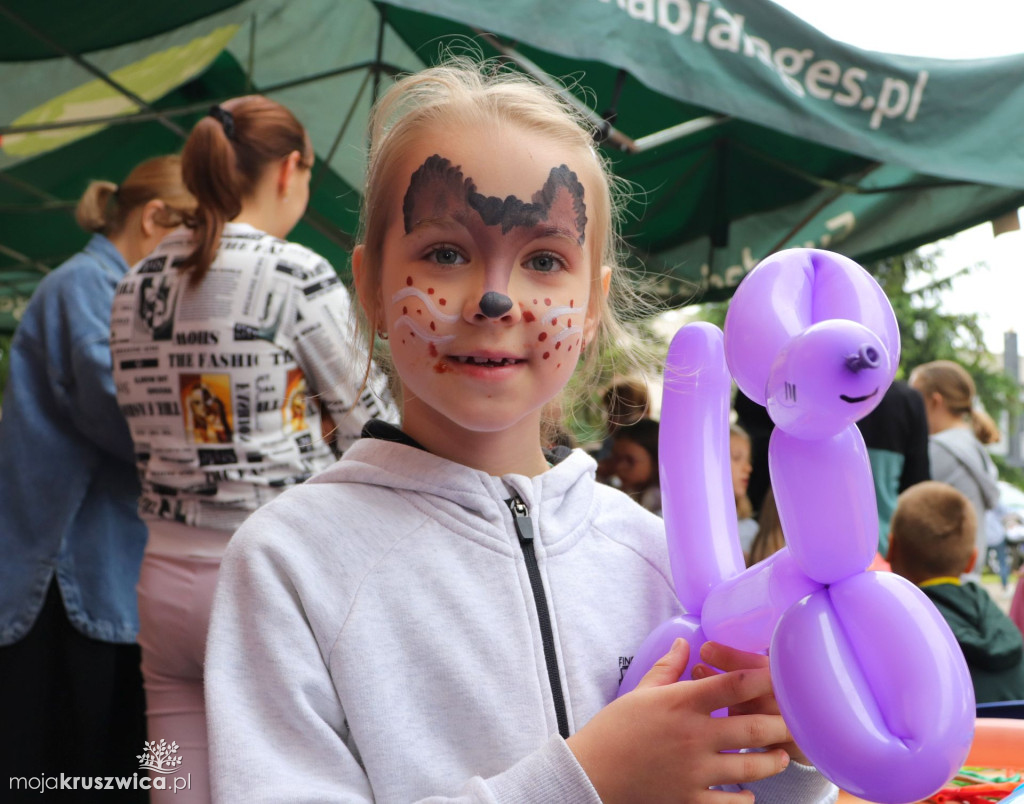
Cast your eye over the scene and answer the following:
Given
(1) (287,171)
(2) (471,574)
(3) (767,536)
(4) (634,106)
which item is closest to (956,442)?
(3) (767,536)

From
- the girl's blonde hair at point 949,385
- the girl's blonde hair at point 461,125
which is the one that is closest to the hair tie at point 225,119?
the girl's blonde hair at point 461,125

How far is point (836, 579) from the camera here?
0.83 metres

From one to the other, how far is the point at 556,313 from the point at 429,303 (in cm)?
15

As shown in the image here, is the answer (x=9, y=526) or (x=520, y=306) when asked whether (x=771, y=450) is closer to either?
(x=520, y=306)

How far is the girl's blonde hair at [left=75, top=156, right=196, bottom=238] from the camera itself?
2387 mm

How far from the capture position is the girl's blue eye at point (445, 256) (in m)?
1.11

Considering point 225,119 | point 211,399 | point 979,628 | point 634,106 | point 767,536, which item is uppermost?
point 634,106

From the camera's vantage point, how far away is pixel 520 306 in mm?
1088

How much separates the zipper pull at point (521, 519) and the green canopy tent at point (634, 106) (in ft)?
2.31

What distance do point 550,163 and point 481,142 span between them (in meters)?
0.09

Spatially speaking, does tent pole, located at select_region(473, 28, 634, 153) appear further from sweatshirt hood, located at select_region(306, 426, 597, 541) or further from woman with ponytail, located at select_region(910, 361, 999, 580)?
woman with ponytail, located at select_region(910, 361, 999, 580)

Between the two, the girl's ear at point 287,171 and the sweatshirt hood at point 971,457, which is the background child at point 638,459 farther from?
the girl's ear at point 287,171

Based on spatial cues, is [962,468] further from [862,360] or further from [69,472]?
[862,360]

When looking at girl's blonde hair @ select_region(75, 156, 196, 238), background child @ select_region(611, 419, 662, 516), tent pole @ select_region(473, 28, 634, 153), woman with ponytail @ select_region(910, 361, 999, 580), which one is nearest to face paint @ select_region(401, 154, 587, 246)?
tent pole @ select_region(473, 28, 634, 153)
